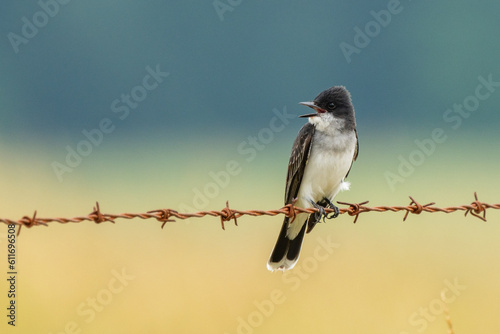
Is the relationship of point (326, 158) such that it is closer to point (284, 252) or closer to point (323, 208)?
point (323, 208)

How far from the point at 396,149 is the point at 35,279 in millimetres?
13006

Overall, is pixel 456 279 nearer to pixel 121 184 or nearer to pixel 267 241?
pixel 267 241

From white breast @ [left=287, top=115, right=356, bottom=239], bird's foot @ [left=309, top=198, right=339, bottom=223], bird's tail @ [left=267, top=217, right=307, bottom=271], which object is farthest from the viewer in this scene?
bird's tail @ [left=267, top=217, right=307, bottom=271]

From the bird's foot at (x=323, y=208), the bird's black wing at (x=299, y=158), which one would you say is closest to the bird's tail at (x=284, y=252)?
the bird's foot at (x=323, y=208)

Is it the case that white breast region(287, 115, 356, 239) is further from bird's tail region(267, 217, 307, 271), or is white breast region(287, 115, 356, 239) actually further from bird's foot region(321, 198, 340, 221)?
bird's foot region(321, 198, 340, 221)

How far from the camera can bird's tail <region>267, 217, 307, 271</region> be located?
8.63m

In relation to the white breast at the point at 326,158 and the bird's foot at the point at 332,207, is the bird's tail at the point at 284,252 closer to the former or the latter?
the white breast at the point at 326,158

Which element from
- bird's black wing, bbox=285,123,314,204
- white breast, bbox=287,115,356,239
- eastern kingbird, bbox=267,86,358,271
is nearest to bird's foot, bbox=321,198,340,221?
eastern kingbird, bbox=267,86,358,271

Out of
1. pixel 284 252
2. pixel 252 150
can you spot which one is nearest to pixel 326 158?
pixel 284 252

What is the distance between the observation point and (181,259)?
543 inches

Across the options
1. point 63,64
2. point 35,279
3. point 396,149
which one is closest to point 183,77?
point 63,64

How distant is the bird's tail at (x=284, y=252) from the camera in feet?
28.3

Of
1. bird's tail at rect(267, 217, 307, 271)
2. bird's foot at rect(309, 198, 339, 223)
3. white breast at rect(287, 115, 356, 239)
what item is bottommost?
bird's tail at rect(267, 217, 307, 271)

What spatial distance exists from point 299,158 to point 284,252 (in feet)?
3.44
